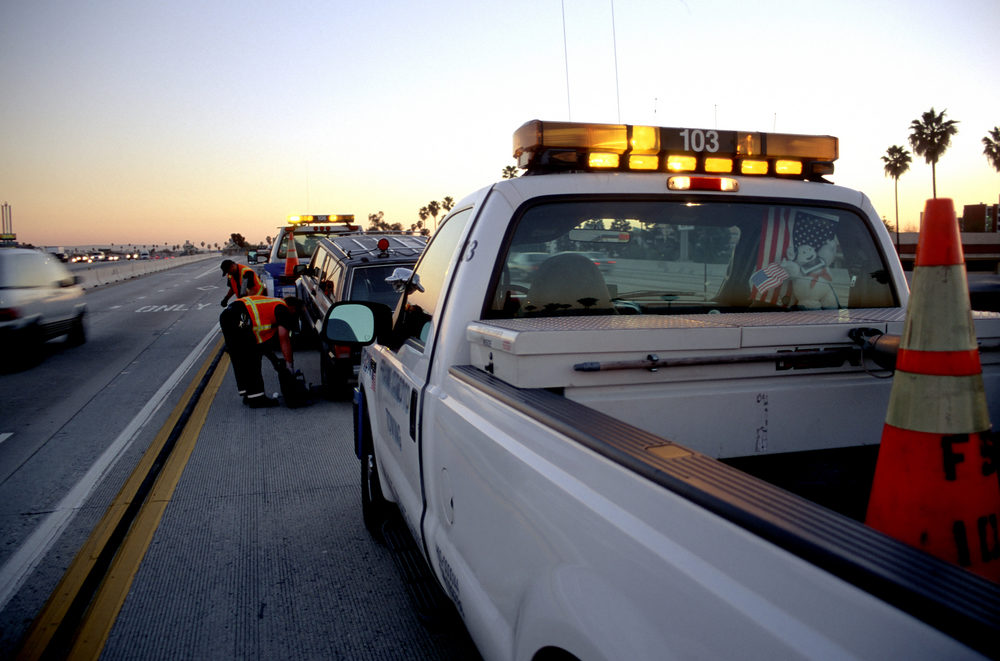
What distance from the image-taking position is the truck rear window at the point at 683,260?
9.31 ft

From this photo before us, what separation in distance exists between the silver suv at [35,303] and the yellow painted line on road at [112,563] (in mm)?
5955

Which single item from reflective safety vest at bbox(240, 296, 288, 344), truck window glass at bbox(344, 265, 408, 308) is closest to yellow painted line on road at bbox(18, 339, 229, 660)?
reflective safety vest at bbox(240, 296, 288, 344)

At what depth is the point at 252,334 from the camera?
8555 millimetres

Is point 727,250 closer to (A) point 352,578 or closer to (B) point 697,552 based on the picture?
(B) point 697,552

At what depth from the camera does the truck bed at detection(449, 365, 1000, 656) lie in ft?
2.84

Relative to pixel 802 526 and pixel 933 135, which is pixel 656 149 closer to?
pixel 802 526

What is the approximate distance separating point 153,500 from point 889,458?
17.2 feet

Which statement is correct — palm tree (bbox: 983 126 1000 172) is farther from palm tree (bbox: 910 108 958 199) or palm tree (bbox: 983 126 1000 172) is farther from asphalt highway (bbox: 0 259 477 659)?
asphalt highway (bbox: 0 259 477 659)

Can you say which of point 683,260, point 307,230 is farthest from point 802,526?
point 307,230

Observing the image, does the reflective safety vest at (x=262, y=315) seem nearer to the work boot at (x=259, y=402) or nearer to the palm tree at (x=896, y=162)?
the work boot at (x=259, y=402)

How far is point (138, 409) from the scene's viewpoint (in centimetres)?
823

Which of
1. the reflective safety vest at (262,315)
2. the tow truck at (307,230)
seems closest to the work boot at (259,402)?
the reflective safety vest at (262,315)

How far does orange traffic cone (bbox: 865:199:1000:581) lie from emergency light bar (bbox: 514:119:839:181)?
1416 millimetres

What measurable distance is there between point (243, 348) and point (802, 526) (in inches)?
326
